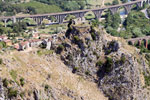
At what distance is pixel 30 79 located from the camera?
33156 millimetres

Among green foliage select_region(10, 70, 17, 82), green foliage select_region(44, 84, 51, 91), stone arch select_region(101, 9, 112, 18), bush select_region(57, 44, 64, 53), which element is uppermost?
bush select_region(57, 44, 64, 53)

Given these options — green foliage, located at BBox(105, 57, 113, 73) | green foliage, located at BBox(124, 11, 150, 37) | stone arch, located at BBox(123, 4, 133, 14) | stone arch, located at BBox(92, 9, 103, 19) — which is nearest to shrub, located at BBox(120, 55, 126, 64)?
green foliage, located at BBox(105, 57, 113, 73)

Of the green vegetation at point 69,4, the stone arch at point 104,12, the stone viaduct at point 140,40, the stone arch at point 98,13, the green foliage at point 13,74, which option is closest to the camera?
the green foliage at point 13,74

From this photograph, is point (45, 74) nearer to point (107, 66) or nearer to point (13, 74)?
point (13, 74)

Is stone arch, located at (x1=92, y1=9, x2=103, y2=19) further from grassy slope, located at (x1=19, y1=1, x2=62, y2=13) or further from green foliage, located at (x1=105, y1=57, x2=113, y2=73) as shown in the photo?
green foliage, located at (x1=105, y1=57, x2=113, y2=73)

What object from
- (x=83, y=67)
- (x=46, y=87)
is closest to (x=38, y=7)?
(x=83, y=67)

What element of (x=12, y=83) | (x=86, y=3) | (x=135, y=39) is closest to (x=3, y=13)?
(x=86, y=3)

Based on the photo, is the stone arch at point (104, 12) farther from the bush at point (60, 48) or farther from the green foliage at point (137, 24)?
the bush at point (60, 48)

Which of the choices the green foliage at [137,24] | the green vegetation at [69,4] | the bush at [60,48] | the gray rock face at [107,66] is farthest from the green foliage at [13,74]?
the green vegetation at [69,4]

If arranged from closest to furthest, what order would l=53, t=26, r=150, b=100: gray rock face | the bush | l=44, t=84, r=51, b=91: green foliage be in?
l=44, t=84, r=51, b=91: green foliage, the bush, l=53, t=26, r=150, b=100: gray rock face

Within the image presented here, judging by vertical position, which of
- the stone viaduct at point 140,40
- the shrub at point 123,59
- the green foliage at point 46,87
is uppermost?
the shrub at point 123,59

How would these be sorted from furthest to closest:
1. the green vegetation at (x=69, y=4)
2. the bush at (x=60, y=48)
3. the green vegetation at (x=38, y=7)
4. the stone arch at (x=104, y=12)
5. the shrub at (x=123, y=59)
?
the green vegetation at (x=69, y=4), the stone arch at (x=104, y=12), the green vegetation at (x=38, y=7), the shrub at (x=123, y=59), the bush at (x=60, y=48)

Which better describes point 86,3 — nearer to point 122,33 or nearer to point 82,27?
point 122,33

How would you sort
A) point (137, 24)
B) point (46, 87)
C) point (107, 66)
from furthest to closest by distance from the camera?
point (137, 24) < point (107, 66) < point (46, 87)
